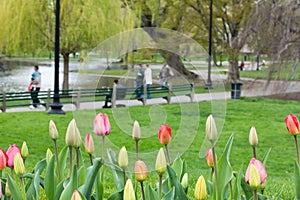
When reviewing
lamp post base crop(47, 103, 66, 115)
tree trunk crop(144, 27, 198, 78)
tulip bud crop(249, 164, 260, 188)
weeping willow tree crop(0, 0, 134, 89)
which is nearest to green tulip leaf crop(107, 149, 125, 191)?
tree trunk crop(144, 27, 198, 78)

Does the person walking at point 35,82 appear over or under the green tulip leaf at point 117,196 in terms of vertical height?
under

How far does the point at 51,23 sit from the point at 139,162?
18.8m

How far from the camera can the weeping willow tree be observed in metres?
19.4

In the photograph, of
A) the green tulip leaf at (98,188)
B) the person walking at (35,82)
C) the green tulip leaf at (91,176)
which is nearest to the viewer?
the green tulip leaf at (91,176)

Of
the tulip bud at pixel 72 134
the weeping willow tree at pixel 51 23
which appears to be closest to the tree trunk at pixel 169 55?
the tulip bud at pixel 72 134

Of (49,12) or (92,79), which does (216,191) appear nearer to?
(92,79)

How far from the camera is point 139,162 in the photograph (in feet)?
6.46

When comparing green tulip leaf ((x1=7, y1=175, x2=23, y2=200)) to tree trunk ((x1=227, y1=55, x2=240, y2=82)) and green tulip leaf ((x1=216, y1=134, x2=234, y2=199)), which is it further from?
tree trunk ((x1=227, y1=55, x2=240, y2=82))

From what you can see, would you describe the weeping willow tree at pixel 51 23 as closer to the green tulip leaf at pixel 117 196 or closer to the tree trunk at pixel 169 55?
the tree trunk at pixel 169 55

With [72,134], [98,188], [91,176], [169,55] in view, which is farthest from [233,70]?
[72,134]

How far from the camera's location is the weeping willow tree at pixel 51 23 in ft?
63.5

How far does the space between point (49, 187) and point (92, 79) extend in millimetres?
589

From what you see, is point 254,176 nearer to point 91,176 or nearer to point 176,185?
point 176,185

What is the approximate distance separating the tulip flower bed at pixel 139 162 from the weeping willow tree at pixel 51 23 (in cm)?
674
